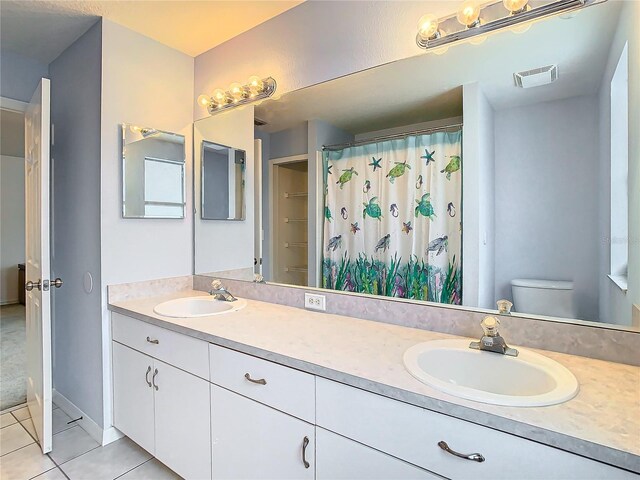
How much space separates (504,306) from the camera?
125 centimetres

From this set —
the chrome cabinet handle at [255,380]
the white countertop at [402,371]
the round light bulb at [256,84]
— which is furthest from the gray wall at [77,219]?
the chrome cabinet handle at [255,380]

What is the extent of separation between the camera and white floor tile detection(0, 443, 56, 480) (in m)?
1.71

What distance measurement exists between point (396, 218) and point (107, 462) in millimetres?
1978

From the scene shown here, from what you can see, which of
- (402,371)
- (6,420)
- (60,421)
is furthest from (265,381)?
(6,420)

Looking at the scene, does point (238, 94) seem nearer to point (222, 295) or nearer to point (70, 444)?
point (222, 295)

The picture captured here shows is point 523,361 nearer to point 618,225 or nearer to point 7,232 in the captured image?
point 618,225

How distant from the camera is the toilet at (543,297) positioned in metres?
1.18

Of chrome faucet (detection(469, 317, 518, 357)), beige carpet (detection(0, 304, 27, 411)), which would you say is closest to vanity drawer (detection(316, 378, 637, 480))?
chrome faucet (detection(469, 317, 518, 357))

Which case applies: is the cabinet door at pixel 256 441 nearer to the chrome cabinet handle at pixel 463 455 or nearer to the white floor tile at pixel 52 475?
the chrome cabinet handle at pixel 463 455

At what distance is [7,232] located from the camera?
5672 millimetres

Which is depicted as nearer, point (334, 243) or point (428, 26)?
point (428, 26)

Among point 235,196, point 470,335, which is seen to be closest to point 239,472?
point 470,335

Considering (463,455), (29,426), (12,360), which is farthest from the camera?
(12,360)

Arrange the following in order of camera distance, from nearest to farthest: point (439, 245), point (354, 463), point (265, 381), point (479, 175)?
1. point (354, 463)
2. point (265, 381)
3. point (479, 175)
4. point (439, 245)
